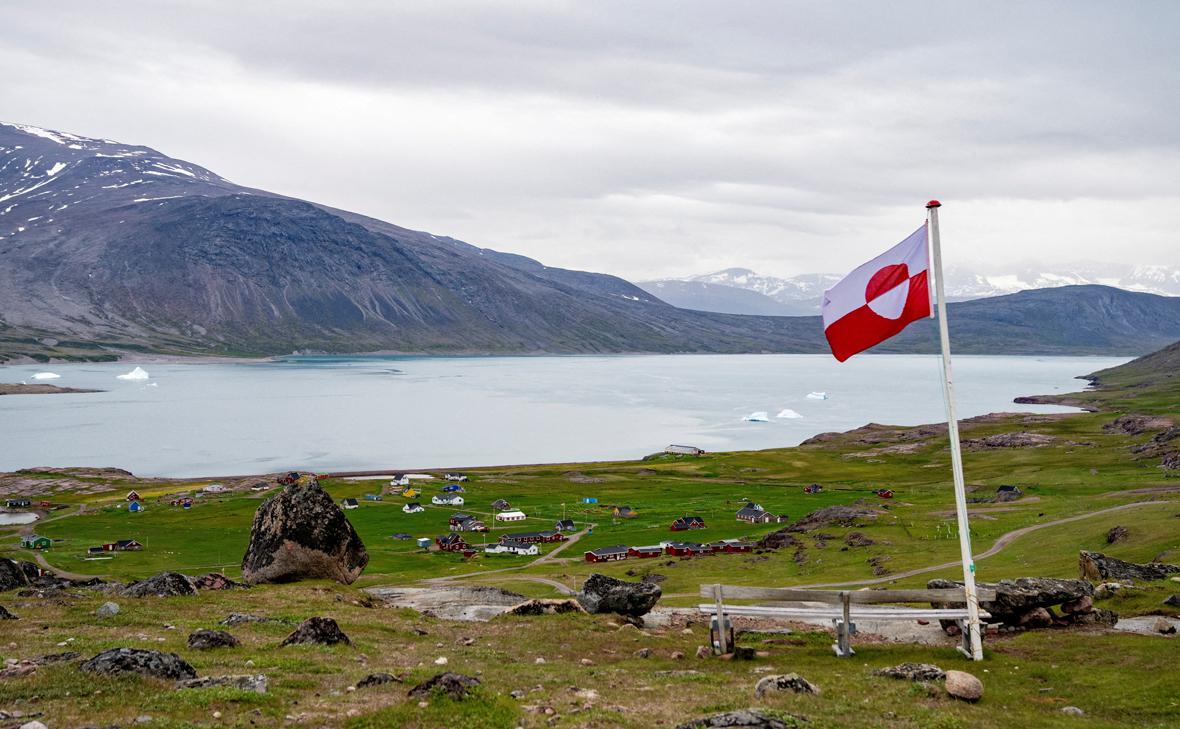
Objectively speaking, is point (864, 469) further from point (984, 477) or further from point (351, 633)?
point (351, 633)

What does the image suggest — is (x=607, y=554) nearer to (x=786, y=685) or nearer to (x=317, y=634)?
(x=317, y=634)

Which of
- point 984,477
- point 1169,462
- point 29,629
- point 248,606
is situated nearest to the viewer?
point 29,629

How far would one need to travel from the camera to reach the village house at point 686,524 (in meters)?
92.2

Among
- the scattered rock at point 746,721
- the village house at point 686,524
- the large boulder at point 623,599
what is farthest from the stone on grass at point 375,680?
the village house at point 686,524

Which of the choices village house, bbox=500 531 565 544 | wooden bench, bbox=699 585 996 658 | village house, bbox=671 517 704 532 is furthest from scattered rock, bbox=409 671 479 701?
village house, bbox=671 517 704 532

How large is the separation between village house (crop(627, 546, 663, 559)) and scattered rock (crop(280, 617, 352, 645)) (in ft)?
180

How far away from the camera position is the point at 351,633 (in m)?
25.6

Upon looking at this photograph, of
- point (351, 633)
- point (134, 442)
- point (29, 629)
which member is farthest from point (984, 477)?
point (134, 442)

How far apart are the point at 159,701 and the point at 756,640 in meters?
15.9

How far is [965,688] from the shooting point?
677 inches

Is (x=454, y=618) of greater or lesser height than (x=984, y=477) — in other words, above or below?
above

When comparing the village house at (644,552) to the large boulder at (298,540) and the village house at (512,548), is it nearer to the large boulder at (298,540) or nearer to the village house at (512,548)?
the village house at (512,548)

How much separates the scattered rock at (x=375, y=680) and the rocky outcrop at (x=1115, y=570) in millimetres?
27160

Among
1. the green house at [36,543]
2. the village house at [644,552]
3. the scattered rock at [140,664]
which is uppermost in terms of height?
the scattered rock at [140,664]
